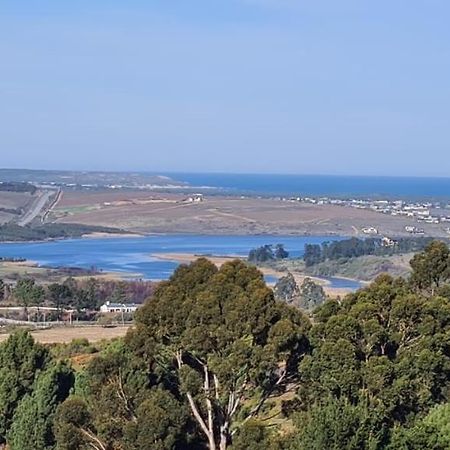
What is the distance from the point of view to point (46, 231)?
11869 cm

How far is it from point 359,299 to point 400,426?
6.26 feet

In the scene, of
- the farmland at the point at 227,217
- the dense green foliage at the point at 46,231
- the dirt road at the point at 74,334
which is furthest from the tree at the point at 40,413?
the dense green foliage at the point at 46,231

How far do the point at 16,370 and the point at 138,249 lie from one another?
85.3 metres

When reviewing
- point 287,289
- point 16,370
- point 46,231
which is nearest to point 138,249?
point 46,231

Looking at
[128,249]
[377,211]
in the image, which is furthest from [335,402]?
[377,211]

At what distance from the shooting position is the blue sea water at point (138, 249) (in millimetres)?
82000

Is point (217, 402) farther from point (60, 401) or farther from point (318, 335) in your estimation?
point (60, 401)

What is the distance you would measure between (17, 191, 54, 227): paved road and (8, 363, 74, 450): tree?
378 feet

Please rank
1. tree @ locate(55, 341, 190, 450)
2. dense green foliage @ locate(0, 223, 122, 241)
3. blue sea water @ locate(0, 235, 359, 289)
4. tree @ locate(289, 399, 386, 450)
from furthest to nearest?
1. dense green foliage @ locate(0, 223, 122, 241)
2. blue sea water @ locate(0, 235, 359, 289)
3. tree @ locate(55, 341, 190, 450)
4. tree @ locate(289, 399, 386, 450)

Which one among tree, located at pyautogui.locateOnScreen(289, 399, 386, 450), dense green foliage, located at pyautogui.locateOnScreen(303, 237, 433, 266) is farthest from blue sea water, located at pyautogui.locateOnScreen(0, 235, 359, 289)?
tree, located at pyautogui.locateOnScreen(289, 399, 386, 450)

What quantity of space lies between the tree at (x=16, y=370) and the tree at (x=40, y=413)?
0.33 meters

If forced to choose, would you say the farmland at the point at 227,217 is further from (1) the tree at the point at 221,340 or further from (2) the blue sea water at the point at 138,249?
(1) the tree at the point at 221,340

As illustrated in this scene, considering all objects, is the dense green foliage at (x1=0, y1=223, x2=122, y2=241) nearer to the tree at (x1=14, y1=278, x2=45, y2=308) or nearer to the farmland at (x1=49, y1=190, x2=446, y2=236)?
the farmland at (x1=49, y1=190, x2=446, y2=236)

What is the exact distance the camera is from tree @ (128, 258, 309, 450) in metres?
12.2
